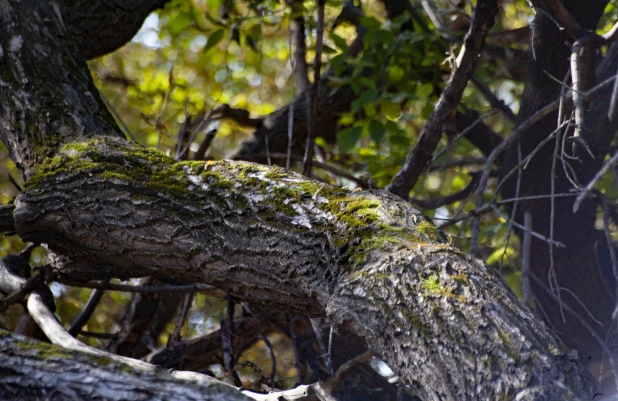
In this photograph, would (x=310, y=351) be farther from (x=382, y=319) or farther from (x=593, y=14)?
(x=593, y=14)

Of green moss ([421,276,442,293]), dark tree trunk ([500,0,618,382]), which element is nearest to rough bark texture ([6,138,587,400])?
green moss ([421,276,442,293])

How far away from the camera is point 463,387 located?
1.16 metres

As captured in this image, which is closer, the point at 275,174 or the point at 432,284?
the point at 432,284

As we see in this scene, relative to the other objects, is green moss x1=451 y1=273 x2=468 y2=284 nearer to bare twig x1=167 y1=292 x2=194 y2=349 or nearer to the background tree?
the background tree

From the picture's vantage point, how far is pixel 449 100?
2.36 meters


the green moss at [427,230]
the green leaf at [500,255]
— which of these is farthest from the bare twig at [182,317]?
the green moss at [427,230]

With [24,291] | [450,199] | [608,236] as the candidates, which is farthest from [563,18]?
[24,291]

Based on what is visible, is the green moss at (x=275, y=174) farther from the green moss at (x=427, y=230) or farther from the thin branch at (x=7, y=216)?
the thin branch at (x=7, y=216)

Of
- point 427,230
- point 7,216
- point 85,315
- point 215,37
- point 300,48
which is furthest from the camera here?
point 300,48

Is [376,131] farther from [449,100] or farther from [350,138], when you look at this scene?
[449,100]

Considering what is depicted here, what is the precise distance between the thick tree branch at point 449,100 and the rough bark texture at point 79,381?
4.50 feet

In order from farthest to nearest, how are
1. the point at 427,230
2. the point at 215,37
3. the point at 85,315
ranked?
the point at 215,37
the point at 85,315
the point at 427,230

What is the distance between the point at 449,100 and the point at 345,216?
41.6 inches

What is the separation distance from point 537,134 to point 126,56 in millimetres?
3578
